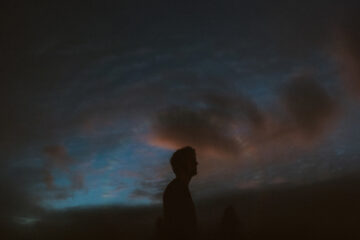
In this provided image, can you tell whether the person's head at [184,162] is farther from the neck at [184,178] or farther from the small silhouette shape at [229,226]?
the small silhouette shape at [229,226]

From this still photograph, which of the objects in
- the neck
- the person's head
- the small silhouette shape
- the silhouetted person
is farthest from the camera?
the small silhouette shape

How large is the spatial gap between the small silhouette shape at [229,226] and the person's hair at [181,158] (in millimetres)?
19437

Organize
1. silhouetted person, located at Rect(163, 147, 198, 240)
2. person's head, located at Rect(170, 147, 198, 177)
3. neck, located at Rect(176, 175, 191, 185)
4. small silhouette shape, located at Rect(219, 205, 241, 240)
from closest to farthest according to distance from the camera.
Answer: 1. silhouetted person, located at Rect(163, 147, 198, 240)
2. neck, located at Rect(176, 175, 191, 185)
3. person's head, located at Rect(170, 147, 198, 177)
4. small silhouette shape, located at Rect(219, 205, 241, 240)

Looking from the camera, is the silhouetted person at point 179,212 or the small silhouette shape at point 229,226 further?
the small silhouette shape at point 229,226

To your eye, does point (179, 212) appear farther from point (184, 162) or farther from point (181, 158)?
point (181, 158)

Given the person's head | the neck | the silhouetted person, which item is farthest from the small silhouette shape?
the silhouetted person

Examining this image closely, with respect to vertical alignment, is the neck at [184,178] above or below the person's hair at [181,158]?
below

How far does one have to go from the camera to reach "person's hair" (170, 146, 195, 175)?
31797 mm

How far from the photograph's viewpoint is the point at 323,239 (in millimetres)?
148125

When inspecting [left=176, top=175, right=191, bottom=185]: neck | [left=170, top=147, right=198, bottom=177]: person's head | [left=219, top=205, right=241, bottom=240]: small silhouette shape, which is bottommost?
[left=219, top=205, right=241, bottom=240]: small silhouette shape

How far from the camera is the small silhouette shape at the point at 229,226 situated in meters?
46.0

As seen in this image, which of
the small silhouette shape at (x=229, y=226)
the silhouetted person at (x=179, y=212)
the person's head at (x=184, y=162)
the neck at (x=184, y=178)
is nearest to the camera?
the silhouetted person at (x=179, y=212)

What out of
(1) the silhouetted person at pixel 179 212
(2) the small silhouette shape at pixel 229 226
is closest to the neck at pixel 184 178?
(1) the silhouetted person at pixel 179 212

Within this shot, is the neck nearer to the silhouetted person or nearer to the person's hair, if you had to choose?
the silhouetted person
